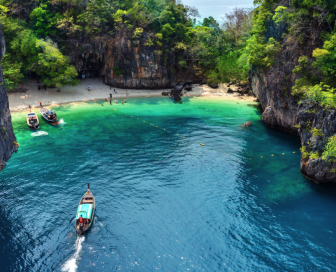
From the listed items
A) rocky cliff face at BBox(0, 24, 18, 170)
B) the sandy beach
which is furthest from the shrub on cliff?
the sandy beach

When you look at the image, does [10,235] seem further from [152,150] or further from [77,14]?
[77,14]

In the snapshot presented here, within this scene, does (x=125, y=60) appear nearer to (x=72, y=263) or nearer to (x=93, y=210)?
(x=93, y=210)

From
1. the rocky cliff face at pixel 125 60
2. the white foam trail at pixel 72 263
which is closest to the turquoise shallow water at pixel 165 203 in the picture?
the white foam trail at pixel 72 263

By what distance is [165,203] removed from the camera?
84.1ft

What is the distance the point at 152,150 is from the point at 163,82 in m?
34.0

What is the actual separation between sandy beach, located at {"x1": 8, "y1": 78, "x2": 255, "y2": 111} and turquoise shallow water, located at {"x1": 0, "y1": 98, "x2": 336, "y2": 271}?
12.7 metres

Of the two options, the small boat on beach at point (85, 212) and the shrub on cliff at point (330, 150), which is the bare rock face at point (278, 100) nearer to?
the shrub on cliff at point (330, 150)

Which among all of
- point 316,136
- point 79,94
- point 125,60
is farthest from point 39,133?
point 316,136

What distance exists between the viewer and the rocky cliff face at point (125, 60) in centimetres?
6088

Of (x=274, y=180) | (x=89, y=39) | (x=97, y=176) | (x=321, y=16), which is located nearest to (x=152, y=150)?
(x=97, y=176)

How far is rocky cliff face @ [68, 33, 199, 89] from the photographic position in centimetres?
6088

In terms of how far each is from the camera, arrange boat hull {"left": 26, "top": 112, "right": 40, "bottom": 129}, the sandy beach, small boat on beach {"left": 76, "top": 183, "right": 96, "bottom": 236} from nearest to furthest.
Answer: small boat on beach {"left": 76, "top": 183, "right": 96, "bottom": 236} < boat hull {"left": 26, "top": 112, "right": 40, "bottom": 129} < the sandy beach

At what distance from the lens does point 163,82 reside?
66125 mm

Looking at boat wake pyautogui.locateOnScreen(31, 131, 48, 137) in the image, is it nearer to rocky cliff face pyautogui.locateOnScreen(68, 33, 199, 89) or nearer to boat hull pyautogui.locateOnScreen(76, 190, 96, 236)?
boat hull pyautogui.locateOnScreen(76, 190, 96, 236)
